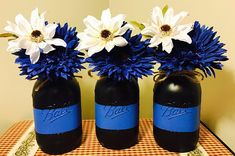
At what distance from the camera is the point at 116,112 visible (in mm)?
734

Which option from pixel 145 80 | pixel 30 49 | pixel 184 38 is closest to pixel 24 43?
pixel 30 49

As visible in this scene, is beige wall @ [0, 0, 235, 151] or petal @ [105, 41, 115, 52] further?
beige wall @ [0, 0, 235, 151]

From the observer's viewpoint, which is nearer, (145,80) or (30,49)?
(30,49)

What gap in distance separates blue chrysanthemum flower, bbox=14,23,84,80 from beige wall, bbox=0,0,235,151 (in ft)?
1.14

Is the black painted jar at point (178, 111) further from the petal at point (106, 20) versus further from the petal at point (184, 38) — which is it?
the petal at point (106, 20)

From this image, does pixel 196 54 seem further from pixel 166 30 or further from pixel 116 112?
pixel 116 112

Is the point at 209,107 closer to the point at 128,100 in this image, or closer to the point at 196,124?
the point at 196,124

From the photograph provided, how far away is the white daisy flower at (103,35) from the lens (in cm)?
64

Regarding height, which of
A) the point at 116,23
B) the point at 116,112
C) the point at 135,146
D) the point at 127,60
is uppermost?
the point at 116,23

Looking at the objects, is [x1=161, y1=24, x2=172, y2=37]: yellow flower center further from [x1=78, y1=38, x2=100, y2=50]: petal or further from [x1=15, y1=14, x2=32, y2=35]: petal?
[x1=15, y1=14, x2=32, y2=35]: petal

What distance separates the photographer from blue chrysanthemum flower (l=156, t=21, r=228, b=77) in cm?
66

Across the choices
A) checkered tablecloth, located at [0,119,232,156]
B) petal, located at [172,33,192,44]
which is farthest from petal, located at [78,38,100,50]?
checkered tablecloth, located at [0,119,232,156]

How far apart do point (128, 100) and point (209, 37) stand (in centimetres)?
30

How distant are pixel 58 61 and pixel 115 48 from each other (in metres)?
0.17
